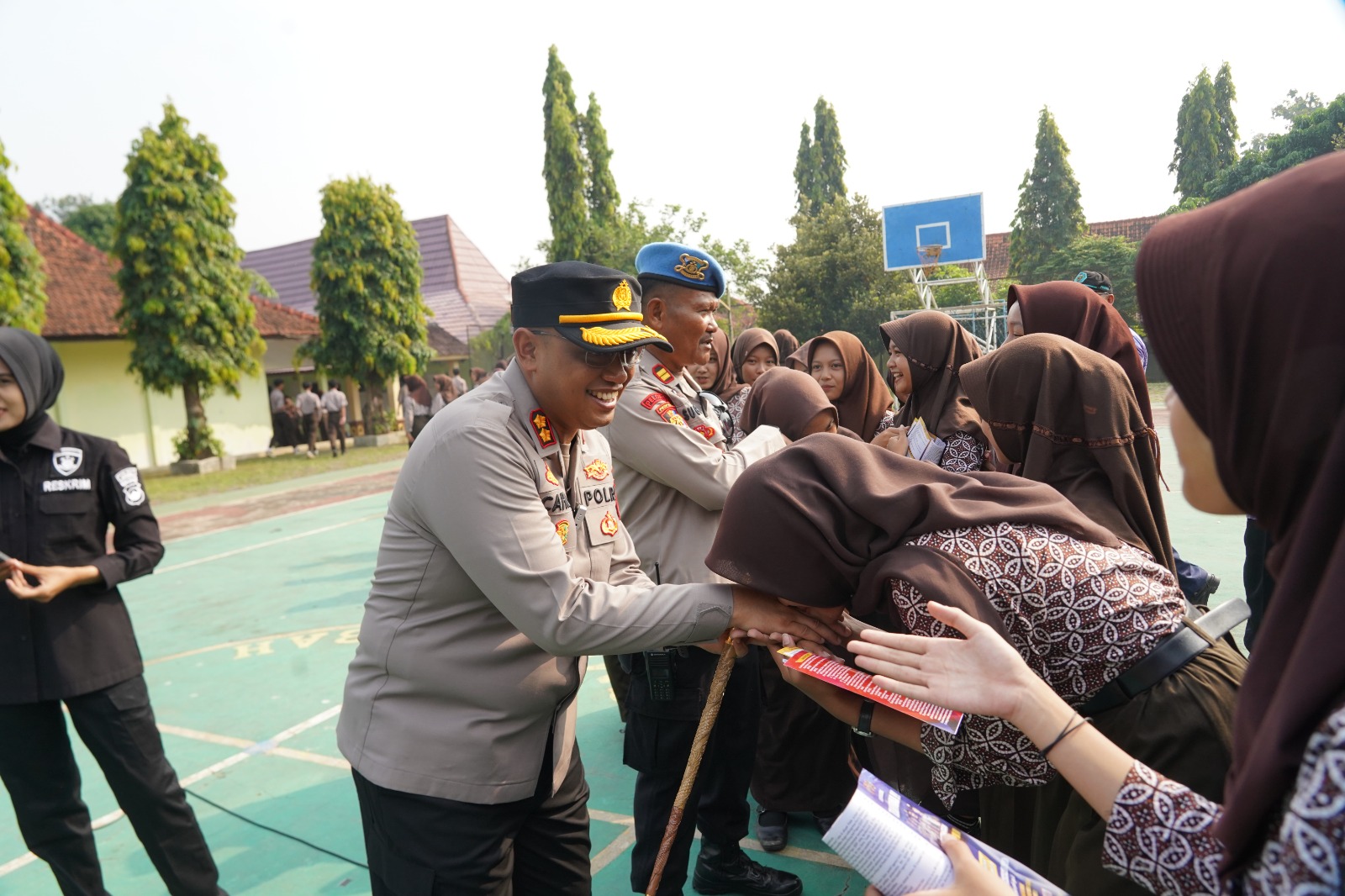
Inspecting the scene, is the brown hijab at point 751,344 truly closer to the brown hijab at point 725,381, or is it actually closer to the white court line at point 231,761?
the brown hijab at point 725,381

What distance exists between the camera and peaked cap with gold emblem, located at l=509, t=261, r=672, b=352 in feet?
6.75

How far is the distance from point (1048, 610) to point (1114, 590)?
0.49 feet

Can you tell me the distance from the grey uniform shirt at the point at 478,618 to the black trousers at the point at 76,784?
52.5 inches

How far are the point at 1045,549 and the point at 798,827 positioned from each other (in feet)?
7.76

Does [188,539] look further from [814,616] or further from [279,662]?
[814,616]

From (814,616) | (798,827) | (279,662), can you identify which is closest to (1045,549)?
(814,616)

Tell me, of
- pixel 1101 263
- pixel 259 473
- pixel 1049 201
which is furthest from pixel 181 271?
pixel 1049 201

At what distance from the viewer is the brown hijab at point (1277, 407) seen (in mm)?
910

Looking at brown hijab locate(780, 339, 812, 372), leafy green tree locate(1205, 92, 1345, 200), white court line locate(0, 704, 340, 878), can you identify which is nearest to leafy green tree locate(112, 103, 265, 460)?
white court line locate(0, 704, 340, 878)

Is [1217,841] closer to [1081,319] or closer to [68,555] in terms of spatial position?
[1081,319]

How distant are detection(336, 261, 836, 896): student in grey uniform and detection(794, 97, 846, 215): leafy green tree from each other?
127ft

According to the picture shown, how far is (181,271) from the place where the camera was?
17.5m

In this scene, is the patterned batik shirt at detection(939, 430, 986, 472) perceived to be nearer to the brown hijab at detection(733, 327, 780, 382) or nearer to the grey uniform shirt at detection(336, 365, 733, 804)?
the grey uniform shirt at detection(336, 365, 733, 804)

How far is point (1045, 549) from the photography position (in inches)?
67.7
